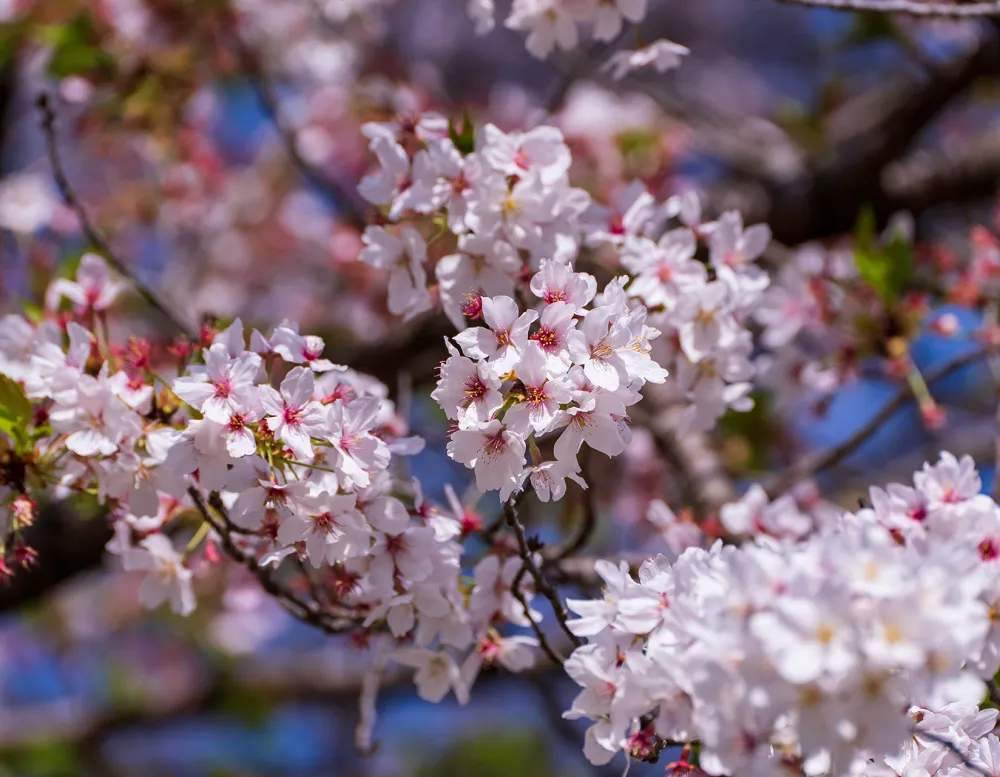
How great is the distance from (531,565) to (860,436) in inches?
44.5

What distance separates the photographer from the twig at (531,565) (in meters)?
1.43

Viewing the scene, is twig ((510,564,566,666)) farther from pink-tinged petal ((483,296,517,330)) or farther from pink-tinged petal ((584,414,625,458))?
pink-tinged petal ((483,296,517,330))

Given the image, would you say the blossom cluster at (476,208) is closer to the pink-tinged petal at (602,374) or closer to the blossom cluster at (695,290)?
the blossom cluster at (695,290)

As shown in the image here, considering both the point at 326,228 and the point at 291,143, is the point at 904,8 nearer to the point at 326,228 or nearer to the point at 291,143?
the point at 291,143

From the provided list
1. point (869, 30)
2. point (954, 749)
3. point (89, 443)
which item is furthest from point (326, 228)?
point (954, 749)

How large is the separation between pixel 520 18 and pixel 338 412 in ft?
3.22

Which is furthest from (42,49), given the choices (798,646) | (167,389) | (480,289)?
(798,646)

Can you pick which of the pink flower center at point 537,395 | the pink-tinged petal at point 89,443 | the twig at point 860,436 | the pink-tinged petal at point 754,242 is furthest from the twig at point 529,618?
the twig at point 860,436

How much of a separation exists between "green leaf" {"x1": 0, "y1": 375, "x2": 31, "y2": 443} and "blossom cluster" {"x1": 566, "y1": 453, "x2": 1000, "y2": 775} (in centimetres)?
104

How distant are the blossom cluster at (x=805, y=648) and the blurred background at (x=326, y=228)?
99 cm

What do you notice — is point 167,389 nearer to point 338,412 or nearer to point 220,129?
point 338,412

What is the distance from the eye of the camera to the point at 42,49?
9.91ft

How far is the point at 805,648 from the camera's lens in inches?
39.6

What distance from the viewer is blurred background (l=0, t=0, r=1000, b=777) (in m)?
2.93
